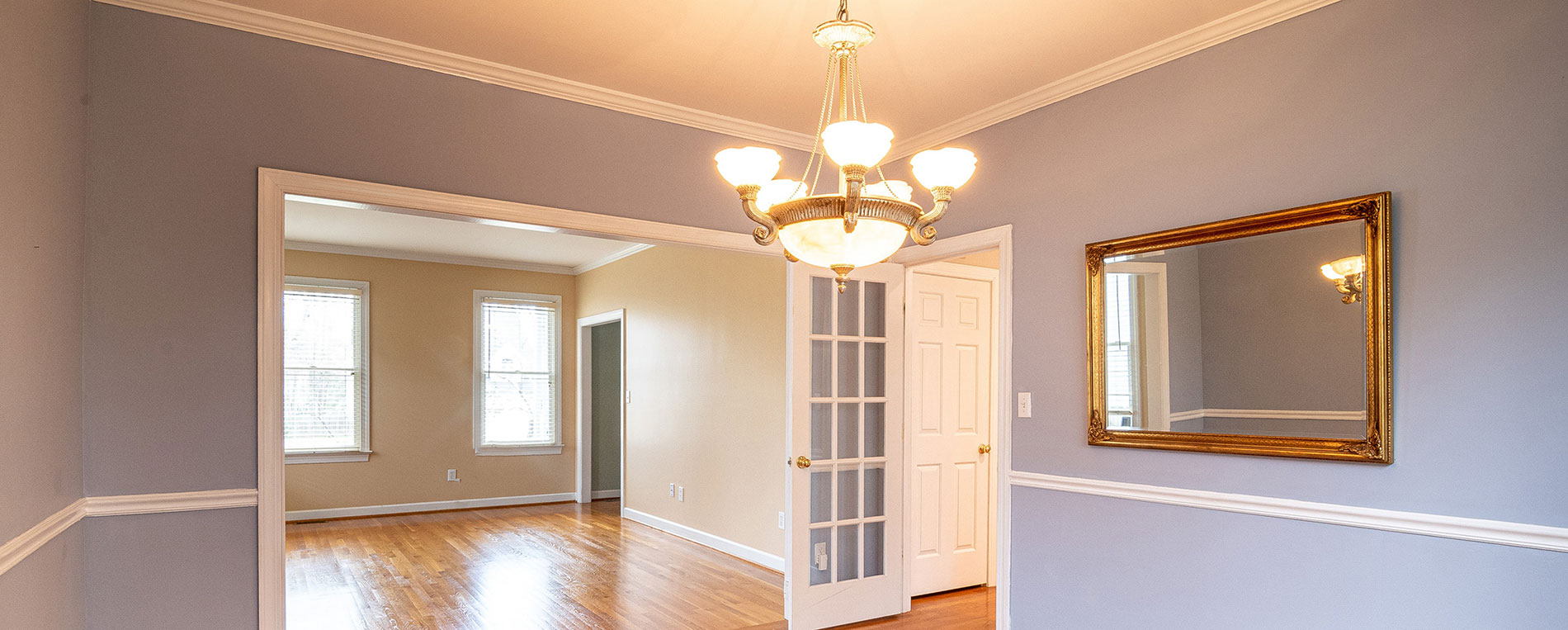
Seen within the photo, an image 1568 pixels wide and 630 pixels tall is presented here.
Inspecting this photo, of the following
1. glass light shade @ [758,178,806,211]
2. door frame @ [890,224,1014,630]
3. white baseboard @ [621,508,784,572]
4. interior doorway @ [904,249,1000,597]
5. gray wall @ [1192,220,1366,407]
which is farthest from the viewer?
white baseboard @ [621,508,784,572]

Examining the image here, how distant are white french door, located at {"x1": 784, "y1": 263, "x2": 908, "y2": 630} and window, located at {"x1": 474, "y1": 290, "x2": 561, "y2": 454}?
5195 mm

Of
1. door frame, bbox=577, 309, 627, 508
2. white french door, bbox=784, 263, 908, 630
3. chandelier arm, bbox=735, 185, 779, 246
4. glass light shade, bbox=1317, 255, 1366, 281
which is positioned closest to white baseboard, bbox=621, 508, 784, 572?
door frame, bbox=577, 309, 627, 508

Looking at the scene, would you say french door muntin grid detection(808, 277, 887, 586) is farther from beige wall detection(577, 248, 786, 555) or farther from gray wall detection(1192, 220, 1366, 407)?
gray wall detection(1192, 220, 1366, 407)

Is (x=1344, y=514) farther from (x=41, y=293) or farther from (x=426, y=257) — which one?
(x=426, y=257)

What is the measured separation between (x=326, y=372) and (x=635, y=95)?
5633 mm

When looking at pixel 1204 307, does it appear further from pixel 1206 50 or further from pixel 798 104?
pixel 798 104

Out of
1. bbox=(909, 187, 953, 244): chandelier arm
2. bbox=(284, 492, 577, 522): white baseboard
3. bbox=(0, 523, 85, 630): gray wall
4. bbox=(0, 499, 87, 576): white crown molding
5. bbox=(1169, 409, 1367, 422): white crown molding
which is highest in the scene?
bbox=(909, 187, 953, 244): chandelier arm

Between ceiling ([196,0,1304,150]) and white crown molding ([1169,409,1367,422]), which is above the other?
ceiling ([196,0,1304,150])

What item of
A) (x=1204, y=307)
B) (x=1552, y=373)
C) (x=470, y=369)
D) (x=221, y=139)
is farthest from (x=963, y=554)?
(x=470, y=369)

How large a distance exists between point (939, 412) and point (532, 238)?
4.19 metres

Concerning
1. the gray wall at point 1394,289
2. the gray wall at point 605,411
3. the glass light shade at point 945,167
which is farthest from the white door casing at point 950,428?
the gray wall at point 605,411

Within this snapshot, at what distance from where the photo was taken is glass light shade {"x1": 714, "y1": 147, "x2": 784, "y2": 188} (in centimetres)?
207

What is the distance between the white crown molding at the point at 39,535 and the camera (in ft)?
6.56

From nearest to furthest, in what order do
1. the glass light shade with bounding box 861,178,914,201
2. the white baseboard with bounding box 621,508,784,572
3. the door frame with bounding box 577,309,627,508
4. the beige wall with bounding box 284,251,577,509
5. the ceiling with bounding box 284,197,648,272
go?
1. the glass light shade with bounding box 861,178,914,201
2. the white baseboard with bounding box 621,508,784,572
3. the ceiling with bounding box 284,197,648,272
4. the beige wall with bounding box 284,251,577,509
5. the door frame with bounding box 577,309,627,508
